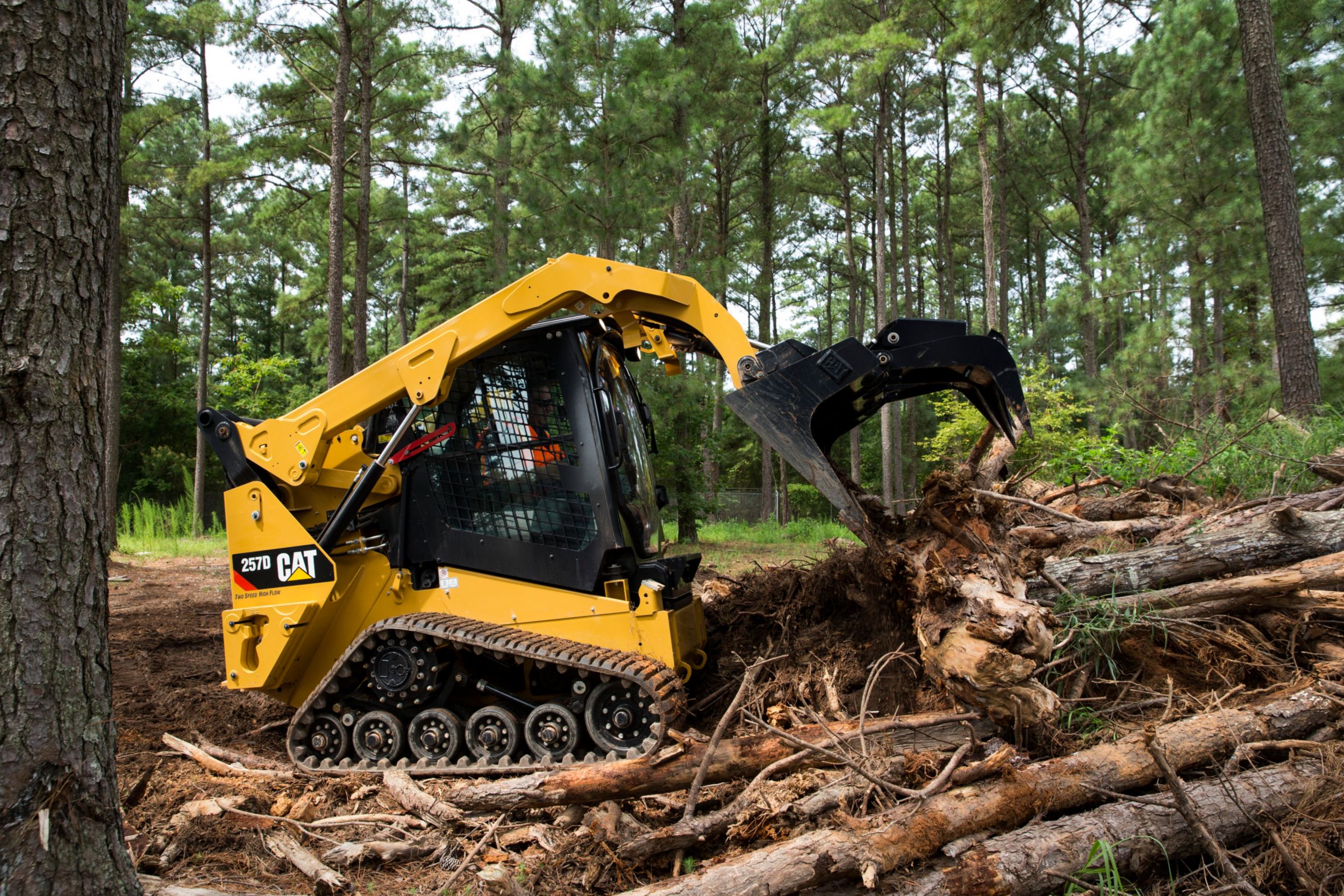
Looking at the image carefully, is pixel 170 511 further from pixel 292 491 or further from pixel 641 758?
pixel 641 758

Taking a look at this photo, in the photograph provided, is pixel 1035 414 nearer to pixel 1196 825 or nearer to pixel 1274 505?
pixel 1274 505

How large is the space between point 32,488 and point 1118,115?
29.0m

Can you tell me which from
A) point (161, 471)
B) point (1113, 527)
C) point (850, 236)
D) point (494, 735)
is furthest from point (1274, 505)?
point (161, 471)

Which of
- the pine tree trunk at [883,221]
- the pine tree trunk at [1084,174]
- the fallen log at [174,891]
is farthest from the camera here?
the pine tree trunk at [1084,174]

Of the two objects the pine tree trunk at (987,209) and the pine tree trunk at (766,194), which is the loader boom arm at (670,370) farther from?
the pine tree trunk at (766,194)

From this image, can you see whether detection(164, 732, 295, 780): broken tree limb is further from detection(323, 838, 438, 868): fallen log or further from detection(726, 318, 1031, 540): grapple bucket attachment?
detection(726, 318, 1031, 540): grapple bucket attachment

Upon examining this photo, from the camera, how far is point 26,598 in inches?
84.7

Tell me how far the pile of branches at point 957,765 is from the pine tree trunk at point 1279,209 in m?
4.67

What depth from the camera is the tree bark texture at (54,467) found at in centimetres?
212

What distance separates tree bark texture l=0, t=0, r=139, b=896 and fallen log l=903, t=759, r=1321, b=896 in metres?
2.31

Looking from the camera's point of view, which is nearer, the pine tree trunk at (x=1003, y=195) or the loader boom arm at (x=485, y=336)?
the loader boom arm at (x=485, y=336)

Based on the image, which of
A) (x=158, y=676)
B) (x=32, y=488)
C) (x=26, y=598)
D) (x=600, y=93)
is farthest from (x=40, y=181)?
(x=600, y=93)

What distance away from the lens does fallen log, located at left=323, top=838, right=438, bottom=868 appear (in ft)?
10.5

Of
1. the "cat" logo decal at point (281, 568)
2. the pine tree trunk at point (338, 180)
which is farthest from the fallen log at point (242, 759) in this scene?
the pine tree trunk at point (338, 180)
